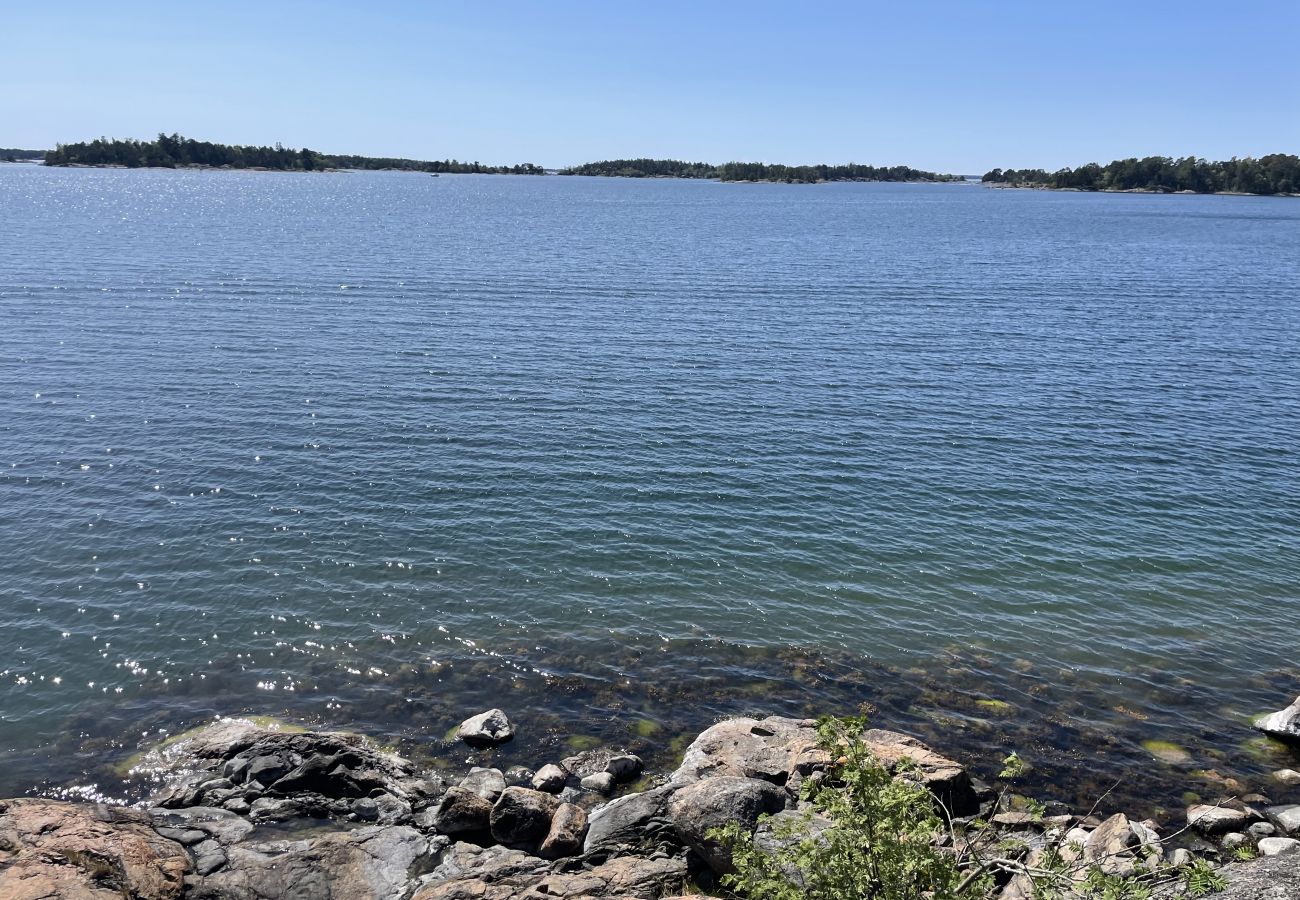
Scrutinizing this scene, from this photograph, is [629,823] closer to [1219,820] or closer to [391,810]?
[391,810]

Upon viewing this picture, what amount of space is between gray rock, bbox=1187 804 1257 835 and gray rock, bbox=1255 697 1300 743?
15.5ft

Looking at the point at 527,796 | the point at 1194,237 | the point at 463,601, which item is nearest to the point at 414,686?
the point at 463,601

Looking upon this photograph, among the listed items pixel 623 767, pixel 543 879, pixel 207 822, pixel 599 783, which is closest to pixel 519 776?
pixel 599 783

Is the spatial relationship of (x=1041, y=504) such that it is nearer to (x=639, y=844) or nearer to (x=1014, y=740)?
(x=1014, y=740)

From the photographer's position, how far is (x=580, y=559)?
34094mm

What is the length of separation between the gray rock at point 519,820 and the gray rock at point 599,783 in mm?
2172

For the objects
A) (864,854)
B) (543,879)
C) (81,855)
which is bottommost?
(543,879)

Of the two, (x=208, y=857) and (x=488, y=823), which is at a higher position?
(x=208, y=857)

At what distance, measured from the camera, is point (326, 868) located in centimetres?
1888

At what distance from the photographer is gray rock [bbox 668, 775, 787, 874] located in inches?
728

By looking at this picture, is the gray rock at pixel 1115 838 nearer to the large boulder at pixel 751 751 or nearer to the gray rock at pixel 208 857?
the large boulder at pixel 751 751

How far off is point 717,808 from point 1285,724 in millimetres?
17616

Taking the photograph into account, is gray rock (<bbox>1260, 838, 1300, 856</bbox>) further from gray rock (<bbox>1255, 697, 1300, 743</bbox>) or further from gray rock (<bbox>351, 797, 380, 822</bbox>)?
gray rock (<bbox>351, 797, 380, 822</bbox>)

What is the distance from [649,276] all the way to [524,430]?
50826mm
